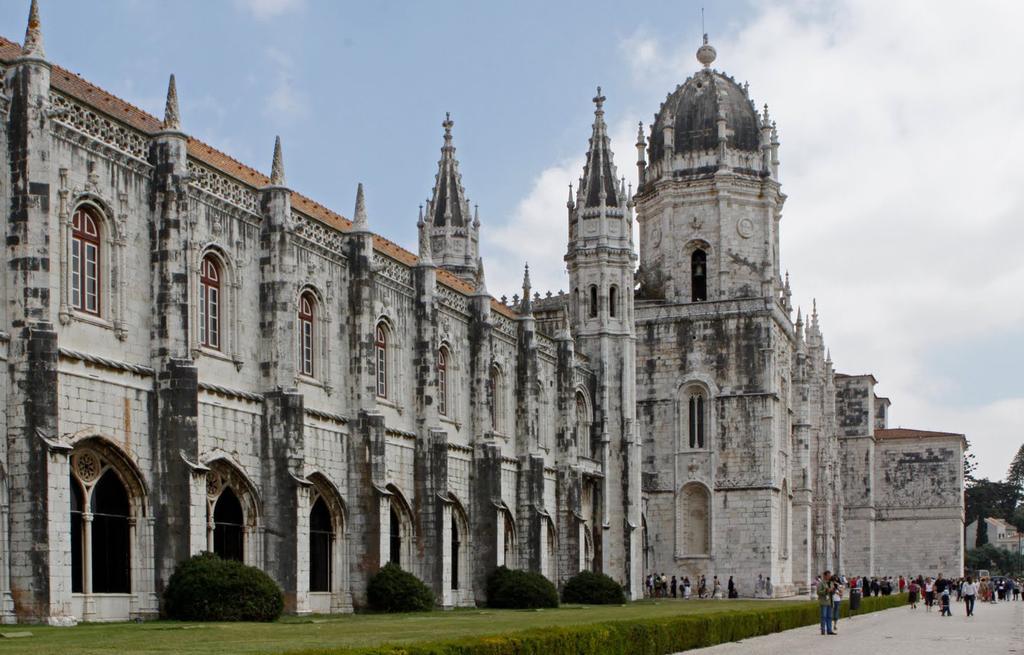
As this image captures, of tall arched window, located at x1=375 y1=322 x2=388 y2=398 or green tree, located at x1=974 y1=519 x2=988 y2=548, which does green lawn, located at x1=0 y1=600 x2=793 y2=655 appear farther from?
green tree, located at x1=974 y1=519 x2=988 y2=548

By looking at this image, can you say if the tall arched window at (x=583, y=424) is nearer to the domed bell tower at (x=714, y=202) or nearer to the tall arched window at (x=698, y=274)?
the domed bell tower at (x=714, y=202)

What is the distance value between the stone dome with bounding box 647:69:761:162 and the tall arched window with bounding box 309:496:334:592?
116 ft

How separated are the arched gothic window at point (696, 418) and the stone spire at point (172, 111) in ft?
126

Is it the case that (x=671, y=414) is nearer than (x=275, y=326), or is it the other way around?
(x=275, y=326)

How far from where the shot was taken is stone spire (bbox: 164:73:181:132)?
29.4 m

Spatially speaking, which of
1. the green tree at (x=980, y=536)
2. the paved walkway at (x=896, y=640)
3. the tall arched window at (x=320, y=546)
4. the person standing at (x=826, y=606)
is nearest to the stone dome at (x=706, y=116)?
the paved walkway at (x=896, y=640)

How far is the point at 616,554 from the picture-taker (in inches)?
2217

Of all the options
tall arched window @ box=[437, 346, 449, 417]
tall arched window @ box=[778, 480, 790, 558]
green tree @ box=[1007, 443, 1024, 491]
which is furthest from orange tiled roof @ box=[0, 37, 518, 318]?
green tree @ box=[1007, 443, 1024, 491]

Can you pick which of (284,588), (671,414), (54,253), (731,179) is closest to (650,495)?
(671,414)

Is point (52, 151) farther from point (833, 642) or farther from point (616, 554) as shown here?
point (616, 554)

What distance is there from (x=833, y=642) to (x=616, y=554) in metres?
26.2

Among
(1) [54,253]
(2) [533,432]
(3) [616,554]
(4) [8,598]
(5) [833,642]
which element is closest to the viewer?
(4) [8,598]

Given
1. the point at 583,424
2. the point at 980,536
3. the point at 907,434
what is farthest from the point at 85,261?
the point at 980,536

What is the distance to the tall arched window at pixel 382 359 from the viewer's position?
130 ft
